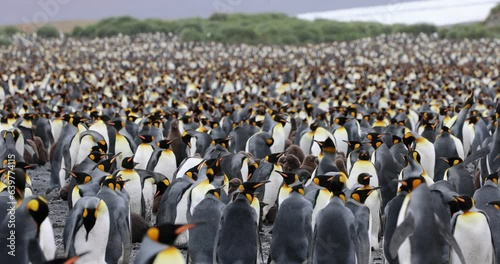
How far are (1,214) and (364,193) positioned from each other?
2.37 m

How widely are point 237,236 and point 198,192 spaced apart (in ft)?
2.60

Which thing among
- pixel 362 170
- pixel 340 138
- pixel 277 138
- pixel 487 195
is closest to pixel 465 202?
pixel 487 195

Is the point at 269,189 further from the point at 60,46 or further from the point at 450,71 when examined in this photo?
the point at 60,46

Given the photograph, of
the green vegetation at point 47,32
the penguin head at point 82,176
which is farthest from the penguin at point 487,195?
the green vegetation at point 47,32

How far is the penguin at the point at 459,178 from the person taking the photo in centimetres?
588

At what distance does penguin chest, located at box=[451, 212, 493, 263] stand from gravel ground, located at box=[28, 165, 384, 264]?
0.99m

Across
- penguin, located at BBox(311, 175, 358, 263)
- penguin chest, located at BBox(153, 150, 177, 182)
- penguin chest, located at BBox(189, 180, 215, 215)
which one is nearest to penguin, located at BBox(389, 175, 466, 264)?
penguin, located at BBox(311, 175, 358, 263)

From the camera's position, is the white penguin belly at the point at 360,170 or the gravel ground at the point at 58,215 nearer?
the gravel ground at the point at 58,215

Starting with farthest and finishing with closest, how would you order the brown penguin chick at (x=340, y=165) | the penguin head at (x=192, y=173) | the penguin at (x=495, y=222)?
the brown penguin chick at (x=340, y=165)
the penguin head at (x=192, y=173)
the penguin at (x=495, y=222)

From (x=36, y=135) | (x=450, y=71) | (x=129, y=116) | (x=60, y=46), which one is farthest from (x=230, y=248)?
(x=60, y=46)

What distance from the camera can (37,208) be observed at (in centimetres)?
380

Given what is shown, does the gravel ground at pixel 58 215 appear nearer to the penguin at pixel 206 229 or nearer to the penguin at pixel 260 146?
the penguin at pixel 206 229

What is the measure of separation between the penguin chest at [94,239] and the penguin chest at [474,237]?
7.23 ft

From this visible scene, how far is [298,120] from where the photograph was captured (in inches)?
445
